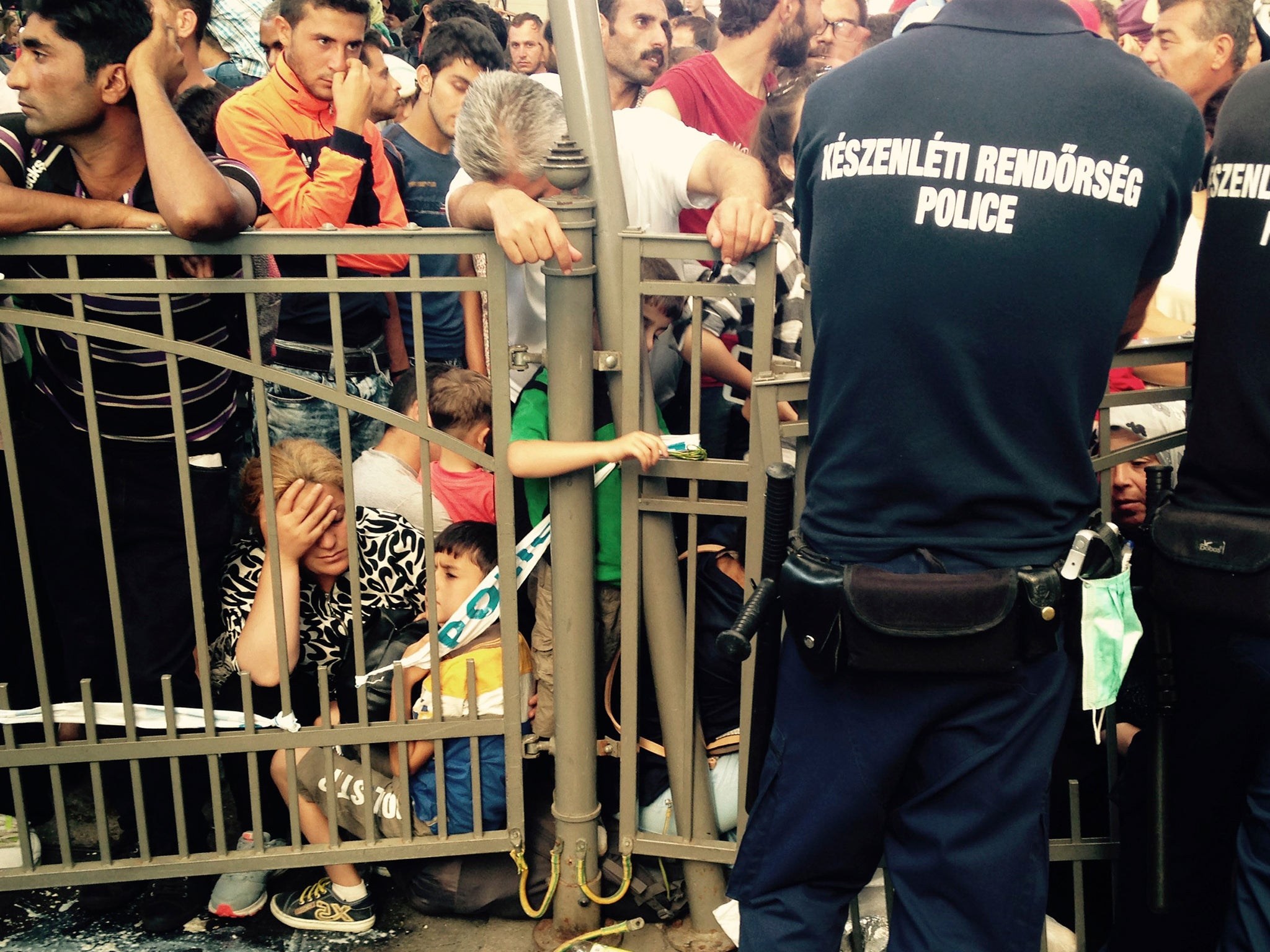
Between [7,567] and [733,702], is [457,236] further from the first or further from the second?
[7,567]

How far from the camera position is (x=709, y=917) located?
2836 millimetres

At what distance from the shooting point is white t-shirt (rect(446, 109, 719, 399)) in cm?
311

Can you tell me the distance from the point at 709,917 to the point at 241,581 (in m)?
1.41

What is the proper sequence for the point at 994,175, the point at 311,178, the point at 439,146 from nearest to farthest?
the point at 994,175
the point at 311,178
the point at 439,146

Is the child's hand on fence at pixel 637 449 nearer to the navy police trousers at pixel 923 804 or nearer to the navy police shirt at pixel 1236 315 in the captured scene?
the navy police trousers at pixel 923 804

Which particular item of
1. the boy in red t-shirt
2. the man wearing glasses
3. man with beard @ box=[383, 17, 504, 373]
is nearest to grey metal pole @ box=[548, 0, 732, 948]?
the boy in red t-shirt

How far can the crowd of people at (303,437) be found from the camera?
2553mm

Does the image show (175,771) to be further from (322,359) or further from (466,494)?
(322,359)

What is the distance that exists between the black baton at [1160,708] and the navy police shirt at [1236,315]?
12 centimetres

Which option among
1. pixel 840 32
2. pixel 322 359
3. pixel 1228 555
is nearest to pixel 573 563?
pixel 1228 555

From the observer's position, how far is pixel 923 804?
1983 mm

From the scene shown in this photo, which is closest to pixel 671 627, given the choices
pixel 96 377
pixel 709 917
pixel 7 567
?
pixel 709 917

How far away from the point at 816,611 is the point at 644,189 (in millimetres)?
Answer: 1718

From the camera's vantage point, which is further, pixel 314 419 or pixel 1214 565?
pixel 314 419
